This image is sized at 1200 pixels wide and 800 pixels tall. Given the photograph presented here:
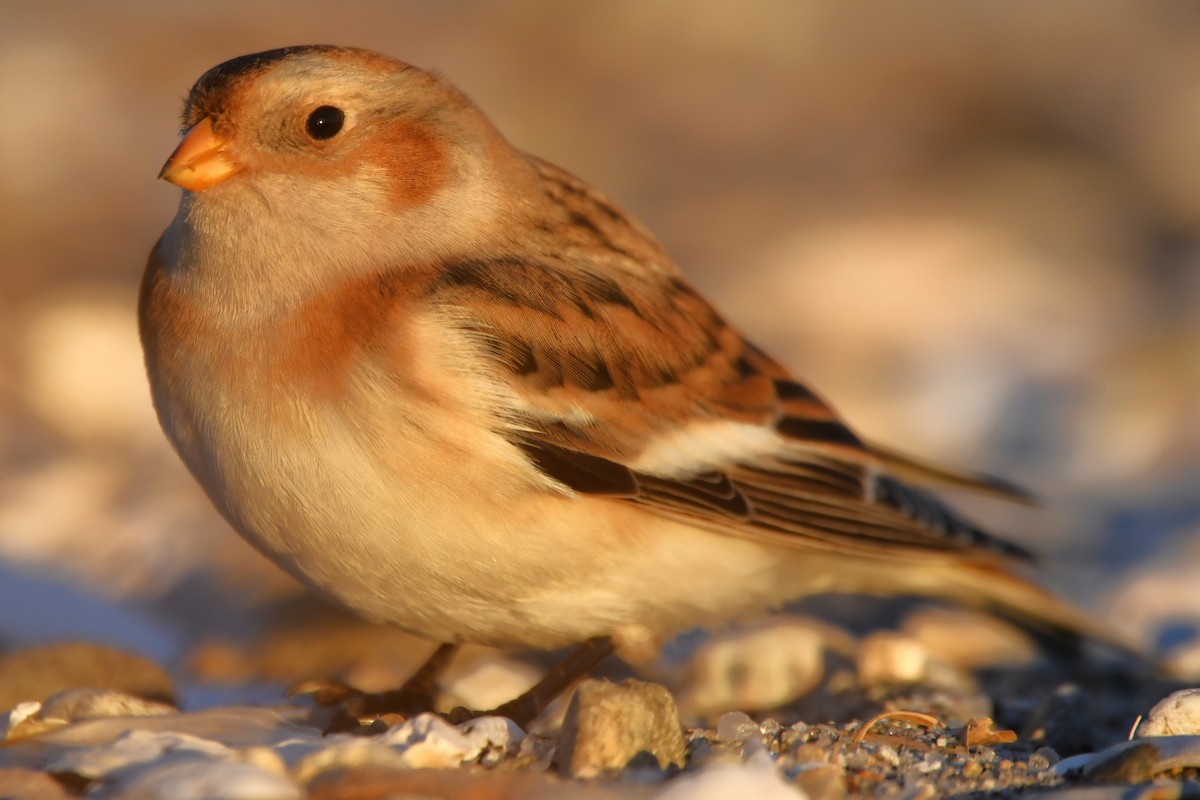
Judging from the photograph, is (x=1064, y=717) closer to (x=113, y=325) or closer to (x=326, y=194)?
(x=326, y=194)

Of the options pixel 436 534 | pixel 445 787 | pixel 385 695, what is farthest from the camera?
pixel 385 695

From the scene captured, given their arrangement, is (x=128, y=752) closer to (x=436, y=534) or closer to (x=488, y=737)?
(x=488, y=737)

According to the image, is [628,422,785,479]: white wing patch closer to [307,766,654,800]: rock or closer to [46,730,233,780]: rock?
[307,766,654,800]: rock

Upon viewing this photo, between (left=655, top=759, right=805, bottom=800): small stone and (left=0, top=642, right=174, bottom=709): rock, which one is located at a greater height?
(left=0, top=642, right=174, bottom=709): rock

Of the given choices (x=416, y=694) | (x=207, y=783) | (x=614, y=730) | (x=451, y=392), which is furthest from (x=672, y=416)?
(x=207, y=783)

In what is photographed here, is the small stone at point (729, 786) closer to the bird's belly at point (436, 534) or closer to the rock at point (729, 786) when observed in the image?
the rock at point (729, 786)

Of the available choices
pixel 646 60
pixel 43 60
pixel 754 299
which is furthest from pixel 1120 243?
pixel 43 60

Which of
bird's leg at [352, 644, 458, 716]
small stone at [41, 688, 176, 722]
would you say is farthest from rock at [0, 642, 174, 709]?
A: bird's leg at [352, 644, 458, 716]
